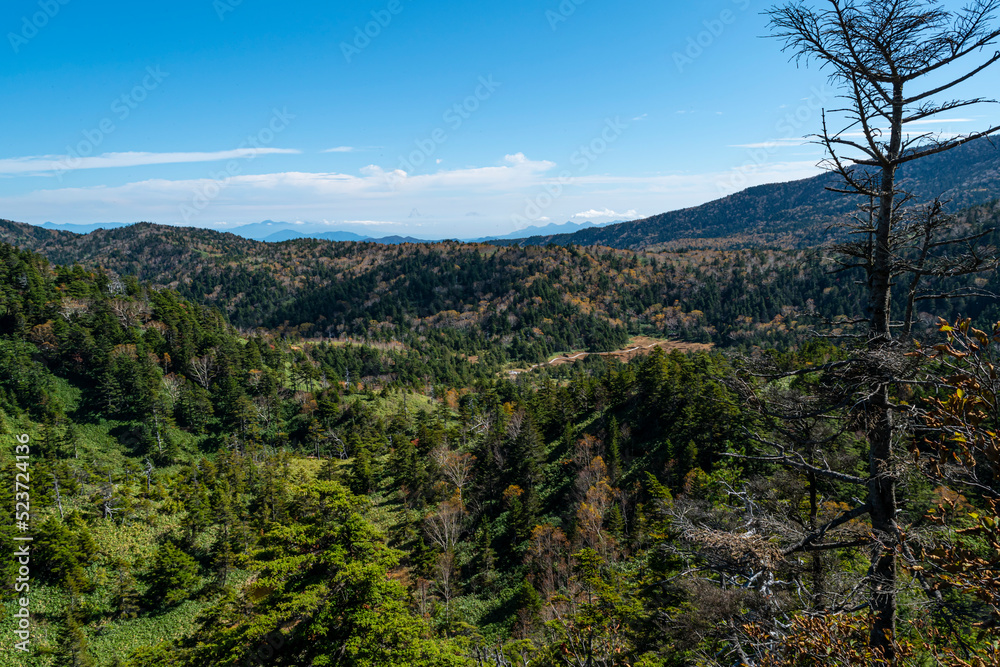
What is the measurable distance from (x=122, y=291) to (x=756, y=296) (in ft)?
653

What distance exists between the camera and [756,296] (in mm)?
173375

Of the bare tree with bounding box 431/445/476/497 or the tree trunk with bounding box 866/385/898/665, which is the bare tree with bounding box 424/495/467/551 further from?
the tree trunk with bounding box 866/385/898/665

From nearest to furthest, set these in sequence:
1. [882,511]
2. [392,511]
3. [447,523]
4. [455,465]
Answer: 1. [882,511]
2. [447,523]
3. [392,511]
4. [455,465]

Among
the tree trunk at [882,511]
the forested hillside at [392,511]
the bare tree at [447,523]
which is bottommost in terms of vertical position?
the bare tree at [447,523]

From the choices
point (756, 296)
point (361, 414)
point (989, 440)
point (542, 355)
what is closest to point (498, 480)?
point (361, 414)

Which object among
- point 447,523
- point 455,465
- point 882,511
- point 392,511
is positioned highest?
point 882,511

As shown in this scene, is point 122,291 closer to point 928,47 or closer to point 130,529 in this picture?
point 130,529

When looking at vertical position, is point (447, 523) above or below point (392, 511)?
above

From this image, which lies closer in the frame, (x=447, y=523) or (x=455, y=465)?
(x=447, y=523)

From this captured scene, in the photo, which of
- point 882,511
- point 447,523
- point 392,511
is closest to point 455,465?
point 392,511

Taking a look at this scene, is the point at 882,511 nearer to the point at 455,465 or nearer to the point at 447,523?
the point at 447,523

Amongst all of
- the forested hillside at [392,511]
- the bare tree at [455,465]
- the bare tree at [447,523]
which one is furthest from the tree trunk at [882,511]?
the bare tree at [455,465]

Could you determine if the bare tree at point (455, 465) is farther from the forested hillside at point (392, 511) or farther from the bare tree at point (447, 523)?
the bare tree at point (447, 523)

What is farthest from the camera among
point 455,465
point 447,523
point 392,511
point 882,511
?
point 455,465
